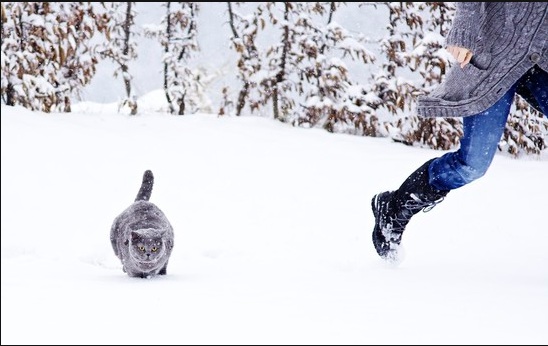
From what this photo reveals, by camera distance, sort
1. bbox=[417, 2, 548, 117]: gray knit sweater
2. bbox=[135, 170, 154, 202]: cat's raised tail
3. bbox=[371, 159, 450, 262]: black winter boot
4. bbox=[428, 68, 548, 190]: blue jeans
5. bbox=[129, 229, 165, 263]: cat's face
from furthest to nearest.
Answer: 1. bbox=[135, 170, 154, 202]: cat's raised tail
2. bbox=[129, 229, 165, 263]: cat's face
3. bbox=[371, 159, 450, 262]: black winter boot
4. bbox=[428, 68, 548, 190]: blue jeans
5. bbox=[417, 2, 548, 117]: gray knit sweater

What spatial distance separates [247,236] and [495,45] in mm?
2125

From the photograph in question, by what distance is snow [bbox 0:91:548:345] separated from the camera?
1.49 meters

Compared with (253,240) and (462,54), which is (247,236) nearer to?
(253,240)

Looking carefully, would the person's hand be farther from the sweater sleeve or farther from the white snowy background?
the white snowy background

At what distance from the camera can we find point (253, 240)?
3828 mm

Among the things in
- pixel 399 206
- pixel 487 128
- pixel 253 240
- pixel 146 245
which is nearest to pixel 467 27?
pixel 487 128

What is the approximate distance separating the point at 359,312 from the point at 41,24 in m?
5.53

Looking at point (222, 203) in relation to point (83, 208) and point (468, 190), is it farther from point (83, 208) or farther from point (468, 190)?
point (468, 190)

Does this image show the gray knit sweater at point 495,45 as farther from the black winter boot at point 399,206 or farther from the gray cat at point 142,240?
the gray cat at point 142,240

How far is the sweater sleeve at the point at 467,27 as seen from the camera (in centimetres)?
229

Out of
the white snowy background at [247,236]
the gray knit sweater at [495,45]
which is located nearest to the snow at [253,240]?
the white snowy background at [247,236]

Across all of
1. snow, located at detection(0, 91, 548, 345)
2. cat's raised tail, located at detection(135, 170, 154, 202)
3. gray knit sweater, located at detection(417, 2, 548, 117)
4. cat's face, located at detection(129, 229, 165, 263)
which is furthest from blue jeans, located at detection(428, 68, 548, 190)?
cat's raised tail, located at detection(135, 170, 154, 202)

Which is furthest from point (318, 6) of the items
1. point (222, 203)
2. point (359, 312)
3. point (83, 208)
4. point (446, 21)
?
point (359, 312)

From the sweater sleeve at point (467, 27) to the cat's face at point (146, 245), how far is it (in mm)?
1761
